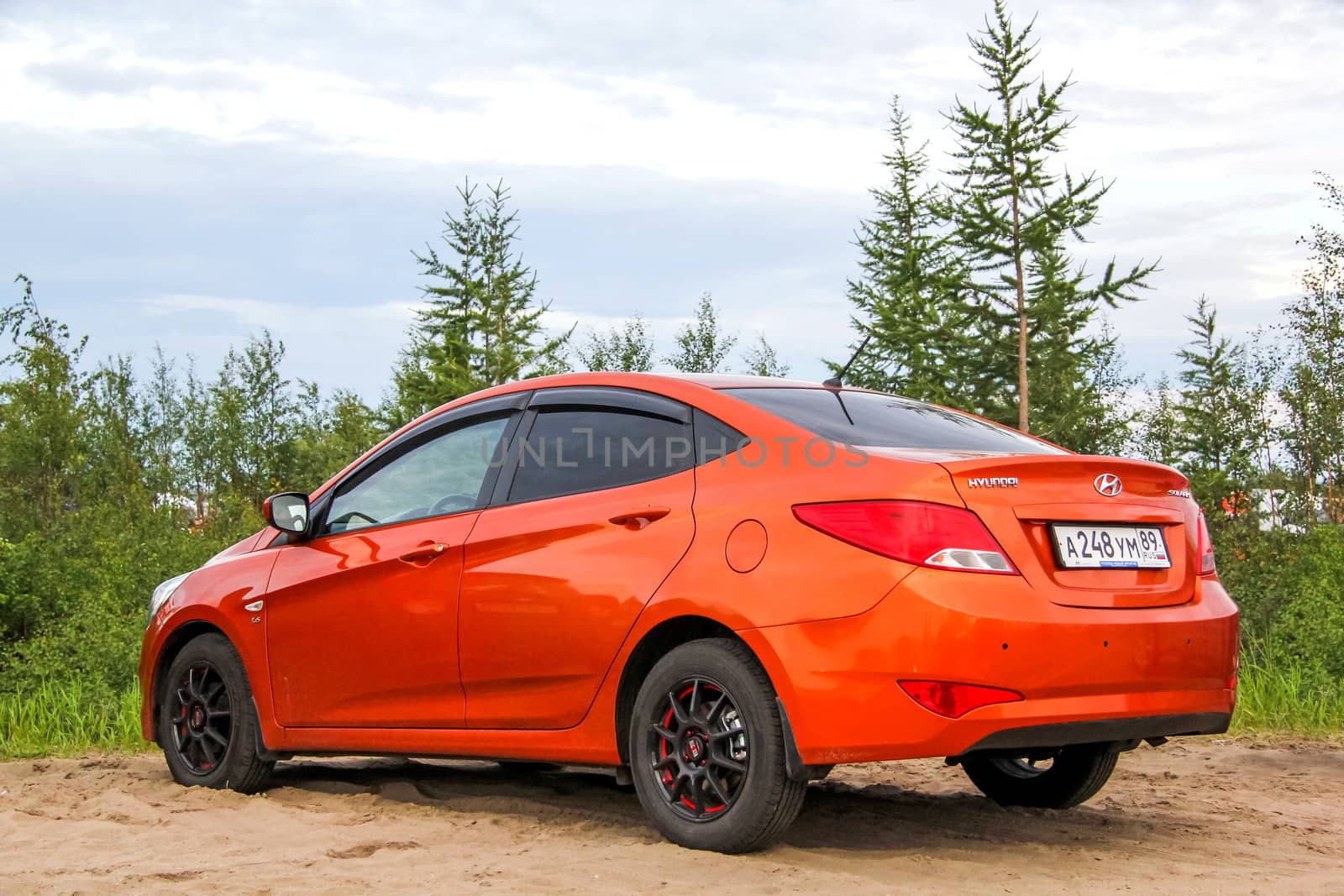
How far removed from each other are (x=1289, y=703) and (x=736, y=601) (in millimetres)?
5588

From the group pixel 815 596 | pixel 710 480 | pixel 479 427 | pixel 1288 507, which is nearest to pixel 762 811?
pixel 815 596

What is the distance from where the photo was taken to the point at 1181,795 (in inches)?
240

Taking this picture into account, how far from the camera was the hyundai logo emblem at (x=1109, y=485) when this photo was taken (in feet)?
14.3

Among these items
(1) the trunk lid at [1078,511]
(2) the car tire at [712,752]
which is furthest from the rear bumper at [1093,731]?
(2) the car tire at [712,752]

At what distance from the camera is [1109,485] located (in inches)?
172

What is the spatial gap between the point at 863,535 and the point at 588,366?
4120 centimetres

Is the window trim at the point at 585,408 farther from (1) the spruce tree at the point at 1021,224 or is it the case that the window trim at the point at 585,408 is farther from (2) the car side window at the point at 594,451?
(1) the spruce tree at the point at 1021,224

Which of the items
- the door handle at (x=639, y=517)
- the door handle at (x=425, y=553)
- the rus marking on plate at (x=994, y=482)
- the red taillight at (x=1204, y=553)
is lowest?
the red taillight at (x=1204, y=553)

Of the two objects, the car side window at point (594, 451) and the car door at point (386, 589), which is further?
the car door at point (386, 589)

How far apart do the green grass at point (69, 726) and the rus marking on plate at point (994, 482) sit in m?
5.90

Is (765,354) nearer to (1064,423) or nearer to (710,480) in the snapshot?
(1064,423)

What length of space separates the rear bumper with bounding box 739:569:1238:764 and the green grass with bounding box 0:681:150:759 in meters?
5.47

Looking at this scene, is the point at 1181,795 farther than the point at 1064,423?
No

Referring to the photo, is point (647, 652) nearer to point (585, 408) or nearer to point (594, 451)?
point (594, 451)
